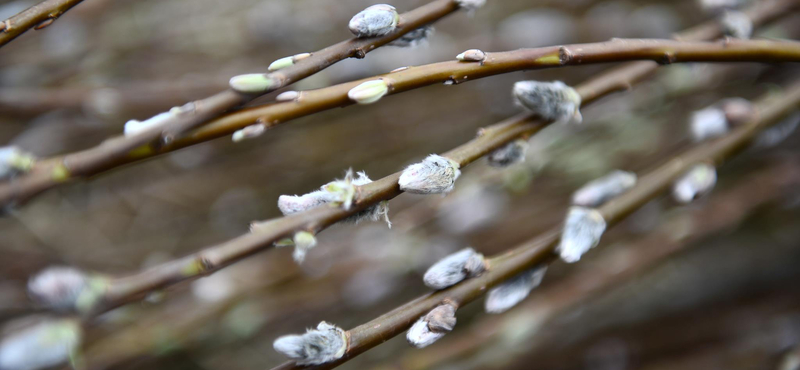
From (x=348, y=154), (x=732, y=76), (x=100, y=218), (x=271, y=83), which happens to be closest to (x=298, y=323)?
(x=348, y=154)

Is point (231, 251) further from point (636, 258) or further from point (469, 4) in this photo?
point (636, 258)

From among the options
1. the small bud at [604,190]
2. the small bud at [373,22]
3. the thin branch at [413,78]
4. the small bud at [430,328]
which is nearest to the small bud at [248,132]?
the thin branch at [413,78]

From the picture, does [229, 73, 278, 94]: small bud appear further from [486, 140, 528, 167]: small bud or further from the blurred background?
the blurred background

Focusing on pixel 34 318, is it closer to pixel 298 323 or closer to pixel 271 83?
pixel 298 323

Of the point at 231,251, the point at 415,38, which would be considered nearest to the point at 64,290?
the point at 231,251

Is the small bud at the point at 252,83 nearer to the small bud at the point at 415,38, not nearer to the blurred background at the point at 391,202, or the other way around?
the small bud at the point at 415,38

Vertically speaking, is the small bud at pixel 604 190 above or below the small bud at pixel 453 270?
above
